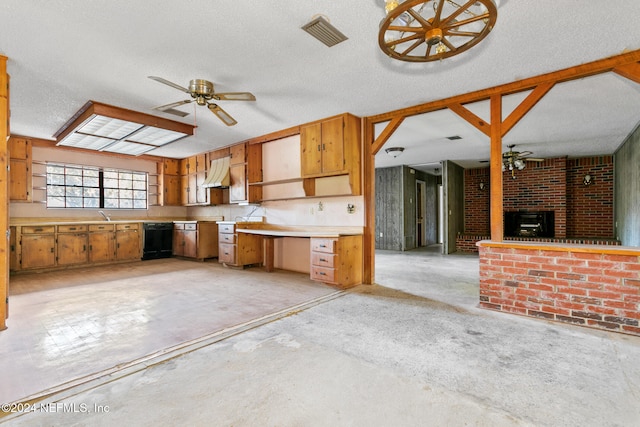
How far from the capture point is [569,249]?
289 cm

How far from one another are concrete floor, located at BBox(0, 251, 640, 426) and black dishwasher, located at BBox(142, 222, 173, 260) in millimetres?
3948

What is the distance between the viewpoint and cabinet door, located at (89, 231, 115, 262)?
6.01 metres

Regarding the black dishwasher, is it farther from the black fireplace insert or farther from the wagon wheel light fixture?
the black fireplace insert

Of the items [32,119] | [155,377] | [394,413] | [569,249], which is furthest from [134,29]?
[569,249]

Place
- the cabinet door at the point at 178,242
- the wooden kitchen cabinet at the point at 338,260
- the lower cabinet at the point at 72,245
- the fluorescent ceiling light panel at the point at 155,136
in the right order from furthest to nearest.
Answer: the cabinet door at the point at 178,242, the lower cabinet at the point at 72,245, the fluorescent ceiling light panel at the point at 155,136, the wooden kitchen cabinet at the point at 338,260

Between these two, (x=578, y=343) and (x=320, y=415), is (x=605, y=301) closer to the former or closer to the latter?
(x=578, y=343)

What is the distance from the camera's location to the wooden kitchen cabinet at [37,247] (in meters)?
5.27

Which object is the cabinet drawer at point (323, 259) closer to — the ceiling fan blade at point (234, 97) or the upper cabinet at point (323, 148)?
the upper cabinet at point (323, 148)

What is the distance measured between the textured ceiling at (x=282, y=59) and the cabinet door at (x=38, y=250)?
6.45ft

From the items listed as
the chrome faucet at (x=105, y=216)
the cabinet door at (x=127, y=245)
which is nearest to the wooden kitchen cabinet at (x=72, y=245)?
the cabinet door at (x=127, y=245)

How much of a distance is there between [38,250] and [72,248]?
1.57 ft

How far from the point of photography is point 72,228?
5.78 metres

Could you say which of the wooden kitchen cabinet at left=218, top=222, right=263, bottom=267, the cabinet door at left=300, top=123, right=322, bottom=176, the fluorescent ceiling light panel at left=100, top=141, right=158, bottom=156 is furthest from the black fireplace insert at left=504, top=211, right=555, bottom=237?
the fluorescent ceiling light panel at left=100, top=141, right=158, bottom=156

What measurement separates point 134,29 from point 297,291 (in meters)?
3.22
